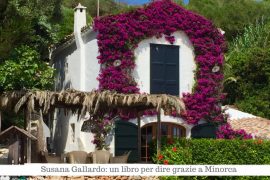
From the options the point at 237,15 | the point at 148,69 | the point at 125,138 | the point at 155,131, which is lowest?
the point at 125,138

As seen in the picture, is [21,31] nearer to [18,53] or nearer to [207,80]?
[18,53]

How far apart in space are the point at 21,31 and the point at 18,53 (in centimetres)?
468

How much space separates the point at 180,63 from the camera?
2628 centimetres

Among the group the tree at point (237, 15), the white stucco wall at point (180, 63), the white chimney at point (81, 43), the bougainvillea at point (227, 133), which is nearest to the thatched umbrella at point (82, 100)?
the white stucco wall at point (180, 63)

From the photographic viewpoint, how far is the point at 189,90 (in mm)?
26297

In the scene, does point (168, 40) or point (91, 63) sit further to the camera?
point (168, 40)

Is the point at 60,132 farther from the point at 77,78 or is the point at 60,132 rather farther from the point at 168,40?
the point at 168,40

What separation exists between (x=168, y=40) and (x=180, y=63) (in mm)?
1198

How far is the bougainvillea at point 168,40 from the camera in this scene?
2509 centimetres

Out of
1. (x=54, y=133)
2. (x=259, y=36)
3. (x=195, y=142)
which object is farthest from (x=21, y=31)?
(x=259, y=36)

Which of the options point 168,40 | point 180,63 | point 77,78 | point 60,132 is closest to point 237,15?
point 180,63

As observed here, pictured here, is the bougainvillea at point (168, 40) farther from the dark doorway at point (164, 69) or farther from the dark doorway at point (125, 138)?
the dark doorway at point (125, 138)
